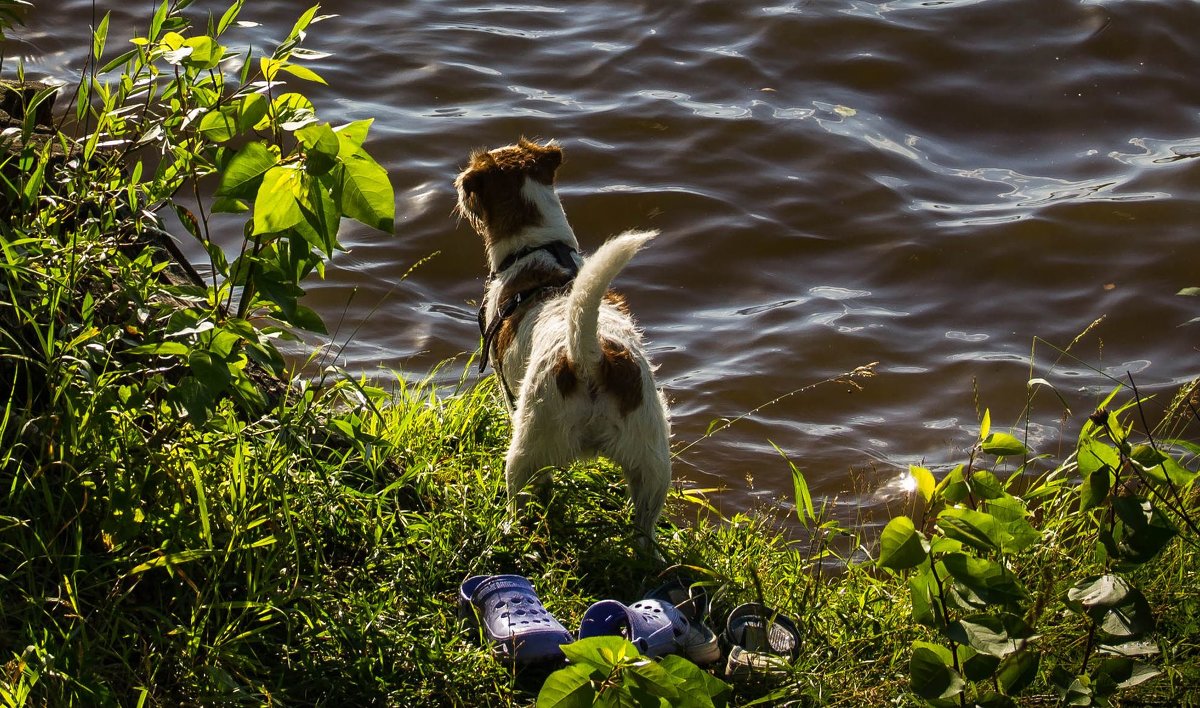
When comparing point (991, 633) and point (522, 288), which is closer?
point (991, 633)

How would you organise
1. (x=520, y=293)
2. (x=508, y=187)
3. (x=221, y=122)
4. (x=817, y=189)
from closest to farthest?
(x=221, y=122), (x=520, y=293), (x=508, y=187), (x=817, y=189)

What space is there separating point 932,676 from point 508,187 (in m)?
2.76

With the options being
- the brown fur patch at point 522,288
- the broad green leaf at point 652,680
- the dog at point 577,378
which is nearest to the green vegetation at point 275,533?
the broad green leaf at point 652,680

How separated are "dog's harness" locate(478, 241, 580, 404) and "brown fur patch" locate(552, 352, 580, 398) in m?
0.60

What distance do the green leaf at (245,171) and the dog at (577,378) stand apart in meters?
0.91

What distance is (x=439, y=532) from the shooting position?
3600mm

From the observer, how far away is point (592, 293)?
3357 millimetres

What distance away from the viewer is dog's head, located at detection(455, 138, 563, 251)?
468 centimetres

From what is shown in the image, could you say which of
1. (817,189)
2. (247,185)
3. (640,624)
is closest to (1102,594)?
(640,624)

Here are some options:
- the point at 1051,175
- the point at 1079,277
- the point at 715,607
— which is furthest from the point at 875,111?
the point at 715,607

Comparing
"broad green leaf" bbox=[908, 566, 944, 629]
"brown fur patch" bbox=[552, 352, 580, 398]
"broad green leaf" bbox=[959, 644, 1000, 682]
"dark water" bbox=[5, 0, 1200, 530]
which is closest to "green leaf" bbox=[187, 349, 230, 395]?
"brown fur patch" bbox=[552, 352, 580, 398]

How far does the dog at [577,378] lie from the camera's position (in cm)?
358

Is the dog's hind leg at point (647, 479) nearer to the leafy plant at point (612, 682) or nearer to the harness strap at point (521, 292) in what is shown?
the harness strap at point (521, 292)

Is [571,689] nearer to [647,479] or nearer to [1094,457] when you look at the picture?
[1094,457]
